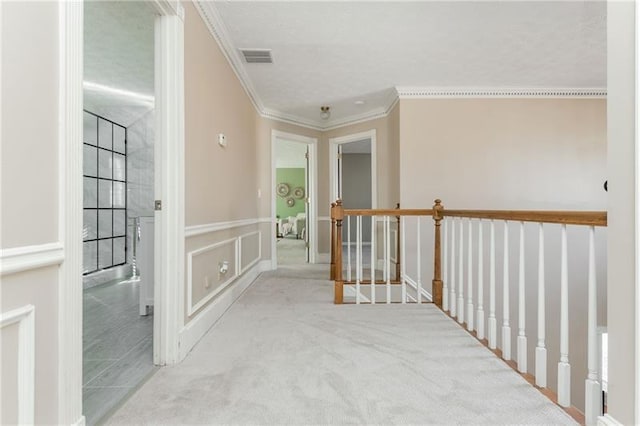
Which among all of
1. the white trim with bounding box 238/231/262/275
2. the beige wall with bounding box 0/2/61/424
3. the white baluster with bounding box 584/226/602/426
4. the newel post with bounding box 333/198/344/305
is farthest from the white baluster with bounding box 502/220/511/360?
the white trim with bounding box 238/231/262/275

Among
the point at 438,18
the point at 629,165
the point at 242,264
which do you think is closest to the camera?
the point at 629,165

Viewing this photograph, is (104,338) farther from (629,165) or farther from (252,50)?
(629,165)

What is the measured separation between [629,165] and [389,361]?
1474 millimetres

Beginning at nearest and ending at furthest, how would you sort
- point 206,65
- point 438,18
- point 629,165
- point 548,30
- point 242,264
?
point 629,165, point 206,65, point 438,18, point 548,30, point 242,264

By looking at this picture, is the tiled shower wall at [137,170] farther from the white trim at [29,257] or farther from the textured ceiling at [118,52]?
the white trim at [29,257]

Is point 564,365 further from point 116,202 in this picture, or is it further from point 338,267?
point 116,202

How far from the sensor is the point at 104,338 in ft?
7.84

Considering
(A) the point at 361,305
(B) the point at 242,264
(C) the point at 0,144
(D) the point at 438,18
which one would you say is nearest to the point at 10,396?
(C) the point at 0,144

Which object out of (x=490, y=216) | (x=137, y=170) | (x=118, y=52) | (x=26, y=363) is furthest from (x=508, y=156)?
(x=137, y=170)

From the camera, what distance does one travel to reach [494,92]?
14.5ft

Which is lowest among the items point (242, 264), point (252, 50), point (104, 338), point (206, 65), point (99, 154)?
point (104, 338)

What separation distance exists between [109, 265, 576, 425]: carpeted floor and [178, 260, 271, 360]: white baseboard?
78mm

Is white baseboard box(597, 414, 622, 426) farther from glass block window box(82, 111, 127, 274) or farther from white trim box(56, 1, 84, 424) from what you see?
glass block window box(82, 111, 127, 274)

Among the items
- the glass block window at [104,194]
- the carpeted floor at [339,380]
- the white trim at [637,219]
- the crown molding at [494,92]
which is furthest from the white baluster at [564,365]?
the glass block window at [104,194]
